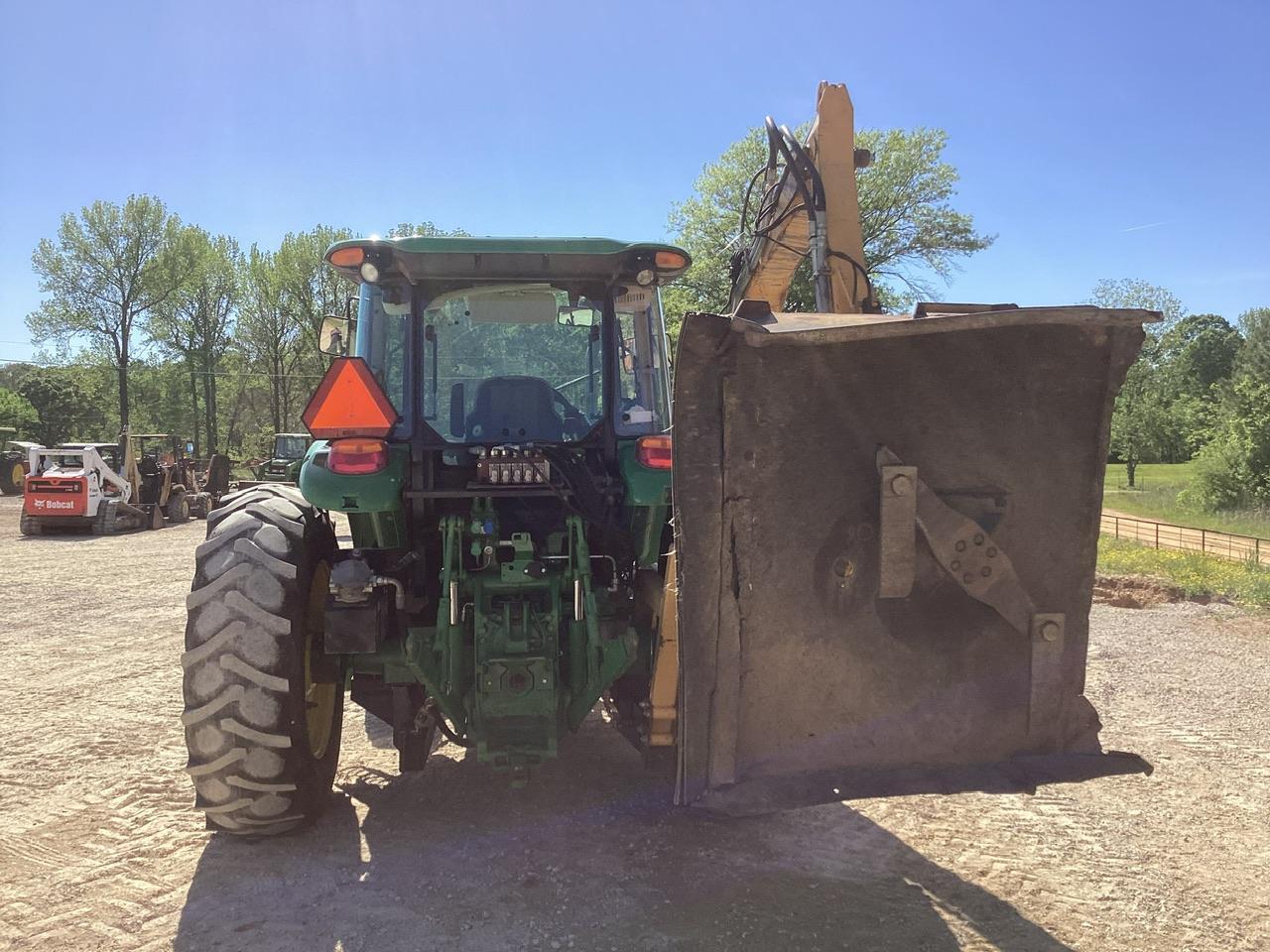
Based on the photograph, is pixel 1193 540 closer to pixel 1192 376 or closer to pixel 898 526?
pixel 898 526

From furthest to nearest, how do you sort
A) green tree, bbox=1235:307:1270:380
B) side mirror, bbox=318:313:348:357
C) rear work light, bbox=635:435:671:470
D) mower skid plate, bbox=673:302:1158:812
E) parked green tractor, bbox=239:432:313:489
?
green tree, bbox=1235:307:1270:380, parked green tractor, bbox=239:432:313:489, side mirror, bbox=318:313:348:357, rear work light, bbox=635:435:671:470, mower skid plate, bbox=673:302:1158:812

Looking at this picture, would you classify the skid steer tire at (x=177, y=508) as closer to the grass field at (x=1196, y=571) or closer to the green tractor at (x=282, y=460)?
the green tractor at (x=282, y=460)

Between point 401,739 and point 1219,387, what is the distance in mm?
44015

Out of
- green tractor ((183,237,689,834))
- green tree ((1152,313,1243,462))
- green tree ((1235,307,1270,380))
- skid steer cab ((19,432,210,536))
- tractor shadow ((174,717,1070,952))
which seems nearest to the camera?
tractor shadow ((174,717,1070,952))

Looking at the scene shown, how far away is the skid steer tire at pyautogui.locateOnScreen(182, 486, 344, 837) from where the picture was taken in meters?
3.27

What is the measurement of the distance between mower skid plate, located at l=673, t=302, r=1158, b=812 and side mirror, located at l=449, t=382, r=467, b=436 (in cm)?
175

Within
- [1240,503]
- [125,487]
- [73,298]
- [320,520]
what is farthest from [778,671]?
[73,298]

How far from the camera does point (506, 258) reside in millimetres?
3732

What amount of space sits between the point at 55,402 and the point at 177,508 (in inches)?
1117

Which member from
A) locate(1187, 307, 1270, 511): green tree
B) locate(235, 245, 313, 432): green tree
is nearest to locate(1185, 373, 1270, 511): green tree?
locate(1187, 307, 1270, 511): green tree

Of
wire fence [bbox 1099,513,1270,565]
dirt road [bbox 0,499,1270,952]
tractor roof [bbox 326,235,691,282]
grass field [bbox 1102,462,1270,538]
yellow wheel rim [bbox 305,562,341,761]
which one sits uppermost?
tractor roof [bbox 326,235,691,282]

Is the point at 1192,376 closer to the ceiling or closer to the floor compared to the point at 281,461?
closer to the ceiling

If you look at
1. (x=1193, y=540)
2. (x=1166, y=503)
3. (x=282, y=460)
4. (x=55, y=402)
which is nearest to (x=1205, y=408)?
(x=1166, y=503)

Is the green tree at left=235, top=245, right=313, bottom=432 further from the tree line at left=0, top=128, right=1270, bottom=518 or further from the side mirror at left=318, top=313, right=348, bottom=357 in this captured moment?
the side mirror at left=318, top=313, right=348, bottom=357
